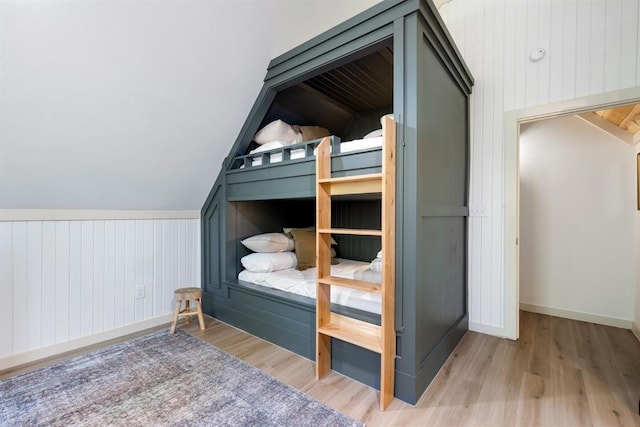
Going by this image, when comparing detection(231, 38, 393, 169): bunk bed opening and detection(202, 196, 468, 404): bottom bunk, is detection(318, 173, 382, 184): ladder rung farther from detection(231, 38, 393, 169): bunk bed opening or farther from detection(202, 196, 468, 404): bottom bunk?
detection(202, 196, 468, 404): bottom bunk

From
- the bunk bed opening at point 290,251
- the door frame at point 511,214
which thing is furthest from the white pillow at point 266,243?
the door frame at point 511,214

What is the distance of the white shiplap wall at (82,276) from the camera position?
2.08 m

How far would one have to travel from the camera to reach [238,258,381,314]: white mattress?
1.93 meters

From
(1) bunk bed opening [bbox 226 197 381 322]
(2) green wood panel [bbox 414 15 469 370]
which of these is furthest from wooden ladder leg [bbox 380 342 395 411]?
(1) bunk bed opening [bbox 226 197 381 322]

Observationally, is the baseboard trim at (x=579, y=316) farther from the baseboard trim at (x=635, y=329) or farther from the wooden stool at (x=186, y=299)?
the wooden stool at (x=186, y=299)

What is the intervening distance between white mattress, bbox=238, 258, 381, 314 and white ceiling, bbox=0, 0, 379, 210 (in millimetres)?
1235

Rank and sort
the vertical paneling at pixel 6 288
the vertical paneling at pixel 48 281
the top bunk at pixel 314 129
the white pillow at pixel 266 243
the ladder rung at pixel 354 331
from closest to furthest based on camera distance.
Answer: the ladder rung at pixel 354 331 < the top bunk at pixel 314 129 < the vertical paneling at pixel 6 288 < the vertical paneling at pixel 48 281 < the white pillow at pixel 266 243

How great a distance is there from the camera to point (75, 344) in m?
2.33

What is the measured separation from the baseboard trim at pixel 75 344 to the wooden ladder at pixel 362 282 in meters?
1.89

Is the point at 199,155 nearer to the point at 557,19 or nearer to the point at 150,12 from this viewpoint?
the point at 150,12

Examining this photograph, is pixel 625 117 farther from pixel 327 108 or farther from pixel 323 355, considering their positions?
Answer: pixel 323 355

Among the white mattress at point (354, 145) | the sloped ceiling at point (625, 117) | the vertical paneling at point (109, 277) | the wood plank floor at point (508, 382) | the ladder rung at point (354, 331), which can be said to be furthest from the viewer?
the vertical paneling at point (109, 277)

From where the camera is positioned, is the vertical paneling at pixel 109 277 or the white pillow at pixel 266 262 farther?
the white pillow at pixel 266 262

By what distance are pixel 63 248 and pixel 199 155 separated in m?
1.31
